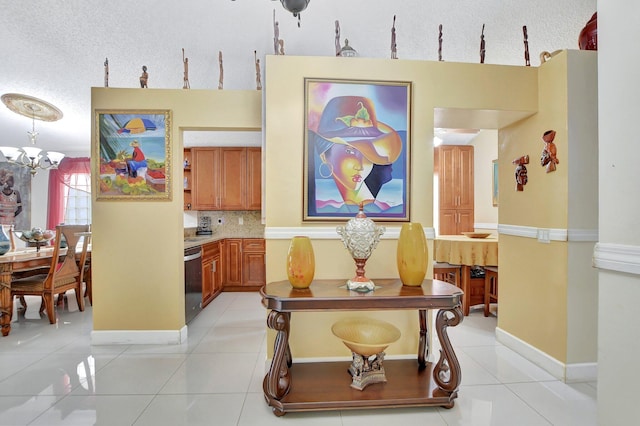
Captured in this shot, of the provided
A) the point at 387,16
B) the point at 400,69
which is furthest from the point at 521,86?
the point at 387,16

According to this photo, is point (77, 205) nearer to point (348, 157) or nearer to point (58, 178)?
point (58, 178)

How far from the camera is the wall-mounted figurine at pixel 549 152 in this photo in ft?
7.32

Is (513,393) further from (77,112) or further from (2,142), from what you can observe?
(2,142)

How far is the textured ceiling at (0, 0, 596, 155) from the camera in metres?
2.75

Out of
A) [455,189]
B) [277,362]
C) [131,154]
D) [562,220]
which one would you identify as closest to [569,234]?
[562,220]

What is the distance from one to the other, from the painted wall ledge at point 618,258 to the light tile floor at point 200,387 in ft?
3.55

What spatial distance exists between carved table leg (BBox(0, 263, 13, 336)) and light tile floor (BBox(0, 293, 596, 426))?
0.13 m

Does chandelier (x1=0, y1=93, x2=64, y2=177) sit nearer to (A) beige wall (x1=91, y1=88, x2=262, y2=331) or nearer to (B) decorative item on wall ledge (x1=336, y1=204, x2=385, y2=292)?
(A) beige wall (x1=91, y1=88, x2=262, y2=331)

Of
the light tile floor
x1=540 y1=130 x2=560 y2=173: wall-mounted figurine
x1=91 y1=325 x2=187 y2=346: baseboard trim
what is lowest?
the light tile floor

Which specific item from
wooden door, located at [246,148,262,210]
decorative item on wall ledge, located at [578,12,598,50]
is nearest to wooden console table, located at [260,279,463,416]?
decorative item on wall ledge, located at [578,12,598,50]

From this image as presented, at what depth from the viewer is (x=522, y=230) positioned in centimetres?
254

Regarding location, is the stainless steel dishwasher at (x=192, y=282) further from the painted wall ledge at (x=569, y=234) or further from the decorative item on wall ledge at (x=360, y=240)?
the painted wall ledge at (x=569, y=234)

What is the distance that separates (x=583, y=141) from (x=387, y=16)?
2.03m

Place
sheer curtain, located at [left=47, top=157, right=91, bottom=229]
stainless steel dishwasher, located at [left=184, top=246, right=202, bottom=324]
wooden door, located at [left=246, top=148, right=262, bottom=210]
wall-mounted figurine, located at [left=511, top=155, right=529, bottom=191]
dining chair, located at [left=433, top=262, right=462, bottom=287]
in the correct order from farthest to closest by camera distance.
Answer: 1. sheer curtain, located at [left=47, top=157, right=91, bottom=229]
2. wooden door, located at [left=246, top=148, right=262, bottom=210]
3. dining chair, located at [left=433, top=262, right=462, bottom=287]
4. stainless steel dishwasher, located at [left=184, top=246, right=202, bottom=324]
5. wall-mounted figurine, located at [left=511, top=155, right=529, bottom=191]
